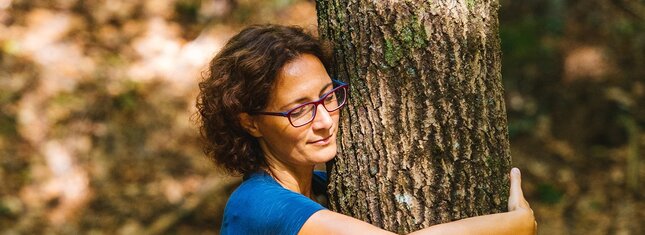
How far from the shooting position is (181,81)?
7242 millimetres

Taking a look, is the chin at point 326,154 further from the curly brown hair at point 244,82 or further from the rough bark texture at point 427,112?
the curly brown hair at point 244,82

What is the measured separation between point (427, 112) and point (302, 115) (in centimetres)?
40

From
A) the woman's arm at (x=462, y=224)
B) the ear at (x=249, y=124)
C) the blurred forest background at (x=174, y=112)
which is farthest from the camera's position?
the blurred forest background at (x=174, y=112)

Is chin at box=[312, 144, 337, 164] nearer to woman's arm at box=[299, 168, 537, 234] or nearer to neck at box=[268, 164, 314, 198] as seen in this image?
neck at box=[268, 164, 314, 198]

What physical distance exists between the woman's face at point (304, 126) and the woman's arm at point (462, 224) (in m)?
0.32

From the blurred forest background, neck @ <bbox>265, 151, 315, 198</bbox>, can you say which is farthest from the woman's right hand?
the blurred forest background

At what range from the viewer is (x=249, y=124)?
7.43ft

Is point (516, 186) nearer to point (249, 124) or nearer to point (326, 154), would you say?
point (326, 154)

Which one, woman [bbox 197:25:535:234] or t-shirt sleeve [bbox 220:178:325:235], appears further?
woman [bbox 197:25:535:234]

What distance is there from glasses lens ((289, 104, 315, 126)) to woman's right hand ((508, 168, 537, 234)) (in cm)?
69

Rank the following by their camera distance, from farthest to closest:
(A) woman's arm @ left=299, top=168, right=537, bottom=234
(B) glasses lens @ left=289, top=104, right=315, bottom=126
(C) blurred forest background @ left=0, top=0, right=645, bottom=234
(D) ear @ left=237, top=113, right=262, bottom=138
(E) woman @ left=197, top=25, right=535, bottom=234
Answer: (C) blurred forest background @ left=0, top=0, right=645, bottom=234 → (D) ear @ left=237, top=113, right=262, bottom=138 → (B) glasses lens @ left=289, top=104, right=315, bottom=126 → (E) woman @ left=197, top=25, right=535, bottom=234 → (A) woman's arm @ left=299, top=168, right=537, bottom=234

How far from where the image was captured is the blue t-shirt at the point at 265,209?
1922mm

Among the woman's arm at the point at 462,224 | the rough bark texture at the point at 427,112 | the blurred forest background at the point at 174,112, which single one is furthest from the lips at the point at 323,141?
the blurred forest background at the point at 174,112

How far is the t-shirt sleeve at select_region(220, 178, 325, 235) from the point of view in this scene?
1919 mm
